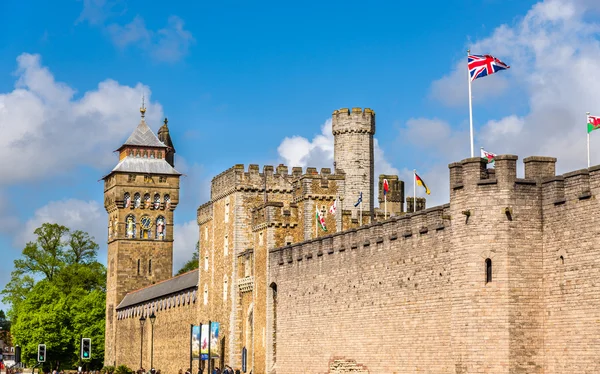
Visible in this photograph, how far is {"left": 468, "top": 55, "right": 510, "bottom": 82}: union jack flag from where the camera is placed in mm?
38250

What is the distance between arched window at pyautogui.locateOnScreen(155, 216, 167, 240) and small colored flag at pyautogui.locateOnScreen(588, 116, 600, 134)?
78838 mm

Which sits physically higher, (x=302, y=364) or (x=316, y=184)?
(x=316, y=184)

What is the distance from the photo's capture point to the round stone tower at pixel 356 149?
6762 centimetres

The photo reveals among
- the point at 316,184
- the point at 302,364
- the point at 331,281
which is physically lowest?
the point at 302,364

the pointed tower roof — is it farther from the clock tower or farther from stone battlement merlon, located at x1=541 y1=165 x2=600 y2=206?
stone battlement merlon, located at x1=541 y1=165 x2=600 y2=206

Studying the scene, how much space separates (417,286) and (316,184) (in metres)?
22.2

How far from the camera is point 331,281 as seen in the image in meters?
50.9

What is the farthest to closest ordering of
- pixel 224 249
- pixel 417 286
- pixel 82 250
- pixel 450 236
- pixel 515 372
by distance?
pixel 82 250
pixel 224 249
pixel 417 286
pixel 450 236
pixel 515 372

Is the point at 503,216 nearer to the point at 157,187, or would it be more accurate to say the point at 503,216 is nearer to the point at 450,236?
the point at 450,236

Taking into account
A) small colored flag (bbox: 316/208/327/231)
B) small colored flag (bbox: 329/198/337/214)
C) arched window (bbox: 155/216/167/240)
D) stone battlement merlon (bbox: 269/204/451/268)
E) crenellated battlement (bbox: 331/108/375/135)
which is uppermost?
crenellated battlement (bbox: 331/108/375/135)

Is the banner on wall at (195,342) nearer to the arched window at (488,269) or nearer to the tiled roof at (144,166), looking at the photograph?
the arched window at (488,269)

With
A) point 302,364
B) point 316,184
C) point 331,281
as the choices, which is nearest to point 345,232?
point 331,281

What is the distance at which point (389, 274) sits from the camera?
44.7m

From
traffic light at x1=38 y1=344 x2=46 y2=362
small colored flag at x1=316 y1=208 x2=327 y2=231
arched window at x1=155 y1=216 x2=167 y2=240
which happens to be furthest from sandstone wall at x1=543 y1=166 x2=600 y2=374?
arched window at x1=155 y1=216 x2=167 y2=240
